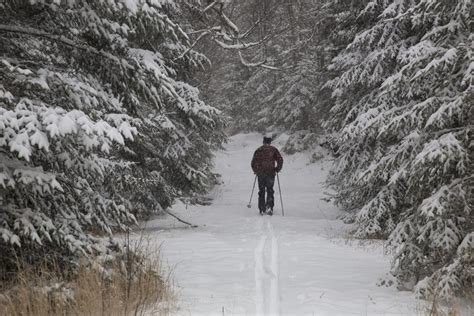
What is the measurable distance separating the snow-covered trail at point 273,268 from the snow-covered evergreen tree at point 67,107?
155 centimetres

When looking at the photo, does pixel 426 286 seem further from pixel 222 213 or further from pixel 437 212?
pixel 222 213

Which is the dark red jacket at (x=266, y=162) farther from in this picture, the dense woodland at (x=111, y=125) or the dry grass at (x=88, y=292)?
the dry grass at (x=88, y=292)

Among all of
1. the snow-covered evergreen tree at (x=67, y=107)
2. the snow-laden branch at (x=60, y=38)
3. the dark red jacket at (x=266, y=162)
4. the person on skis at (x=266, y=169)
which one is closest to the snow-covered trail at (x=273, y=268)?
the person on skis at (x=266, y=169)

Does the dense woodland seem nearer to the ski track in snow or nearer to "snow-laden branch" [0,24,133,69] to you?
"snow-laden branch" [0,24,133,69]

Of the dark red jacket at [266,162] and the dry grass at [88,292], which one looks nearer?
the dry grass at [88,292]

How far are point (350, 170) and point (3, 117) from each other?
999 centimetres

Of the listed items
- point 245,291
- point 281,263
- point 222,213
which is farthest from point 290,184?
point 245,291

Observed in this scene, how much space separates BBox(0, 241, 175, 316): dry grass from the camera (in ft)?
15.1

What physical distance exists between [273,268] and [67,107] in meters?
3.86

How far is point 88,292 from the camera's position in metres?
4.75

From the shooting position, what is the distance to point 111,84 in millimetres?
6465

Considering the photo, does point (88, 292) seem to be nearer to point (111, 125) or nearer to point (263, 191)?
point (111, 125)

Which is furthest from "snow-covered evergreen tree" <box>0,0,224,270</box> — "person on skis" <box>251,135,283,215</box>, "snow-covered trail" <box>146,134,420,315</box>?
"person on skis" <box>251,135,283,215</box>

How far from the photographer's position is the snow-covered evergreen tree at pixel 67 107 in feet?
15.5
